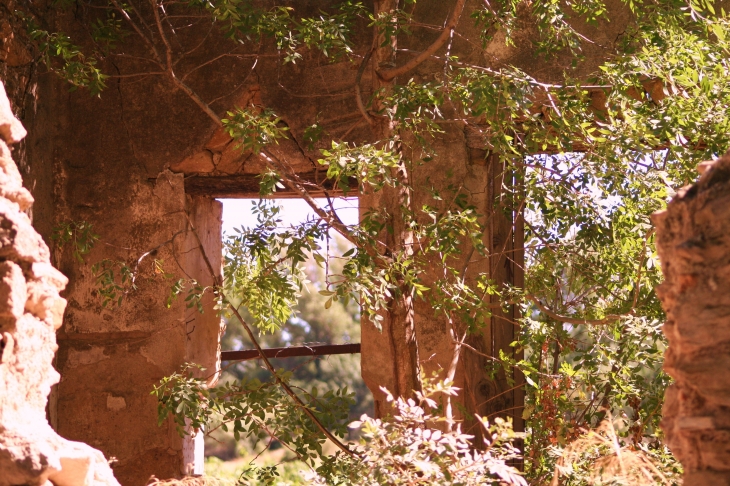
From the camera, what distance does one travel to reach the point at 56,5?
438cm

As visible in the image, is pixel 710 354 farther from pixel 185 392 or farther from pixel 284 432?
pixel 185 392

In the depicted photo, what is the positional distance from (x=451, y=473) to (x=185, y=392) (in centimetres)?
151

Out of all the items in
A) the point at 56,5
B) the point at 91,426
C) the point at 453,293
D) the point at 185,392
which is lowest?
the point at 91,426

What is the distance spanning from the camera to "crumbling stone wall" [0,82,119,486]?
1.82 metres

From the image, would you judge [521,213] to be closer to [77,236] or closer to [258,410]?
[258,410]

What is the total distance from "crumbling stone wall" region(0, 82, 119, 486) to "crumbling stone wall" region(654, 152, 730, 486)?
1.46 meters

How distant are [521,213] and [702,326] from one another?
2.25 meters

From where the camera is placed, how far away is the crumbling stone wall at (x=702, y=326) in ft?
5.73

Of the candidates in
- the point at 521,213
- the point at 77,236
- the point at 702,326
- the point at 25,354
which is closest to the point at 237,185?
the point at 77,236

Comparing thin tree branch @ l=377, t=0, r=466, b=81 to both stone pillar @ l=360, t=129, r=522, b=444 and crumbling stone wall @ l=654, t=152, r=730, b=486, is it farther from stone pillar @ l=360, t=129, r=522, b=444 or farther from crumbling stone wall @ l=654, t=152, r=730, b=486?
crumbling stone wall @ l=654, t=152, r=730, b=486

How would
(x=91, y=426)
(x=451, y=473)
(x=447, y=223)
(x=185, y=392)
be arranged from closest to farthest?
(x=451, y=473) → (x=447, y=223) → (x=185, y=392) → (x=91, y=426)

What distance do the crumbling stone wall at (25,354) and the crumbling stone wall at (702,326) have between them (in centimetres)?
146

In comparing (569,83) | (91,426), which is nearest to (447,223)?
(569,83)

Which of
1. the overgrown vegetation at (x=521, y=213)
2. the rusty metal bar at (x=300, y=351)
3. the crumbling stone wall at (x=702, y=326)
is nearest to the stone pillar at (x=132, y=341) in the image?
the rusty metal bar at (x=300, y=351)
